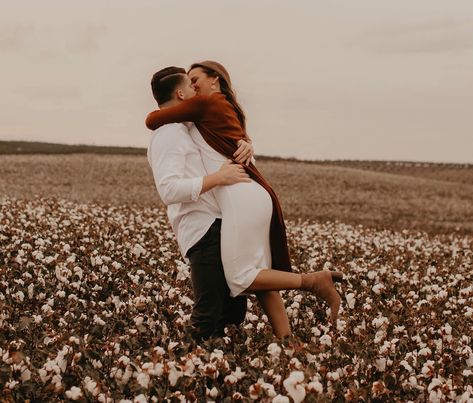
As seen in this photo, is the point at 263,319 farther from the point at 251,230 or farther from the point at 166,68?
the point at 166,68

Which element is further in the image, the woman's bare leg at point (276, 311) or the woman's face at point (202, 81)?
the woman's bare leg at point (276, 311)

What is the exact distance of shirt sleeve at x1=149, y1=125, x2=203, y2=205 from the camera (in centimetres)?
617

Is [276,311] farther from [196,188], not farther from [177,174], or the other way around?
[177,174]

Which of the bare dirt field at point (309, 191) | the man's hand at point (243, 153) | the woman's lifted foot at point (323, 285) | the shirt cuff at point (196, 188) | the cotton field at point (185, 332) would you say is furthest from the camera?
the bare dirt field at point (309, 191)

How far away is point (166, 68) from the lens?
6.51m

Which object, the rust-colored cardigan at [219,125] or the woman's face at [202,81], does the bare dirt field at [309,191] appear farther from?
the woman's face at [202,81]

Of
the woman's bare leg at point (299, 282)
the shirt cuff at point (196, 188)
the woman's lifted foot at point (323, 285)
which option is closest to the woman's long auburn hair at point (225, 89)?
the shirt cuff at point (196, 188)

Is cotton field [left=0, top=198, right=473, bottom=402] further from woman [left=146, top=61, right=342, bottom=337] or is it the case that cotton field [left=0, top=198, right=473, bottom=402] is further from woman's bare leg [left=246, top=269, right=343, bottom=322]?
woman [left=146, top=61, right=342, bottom=337]

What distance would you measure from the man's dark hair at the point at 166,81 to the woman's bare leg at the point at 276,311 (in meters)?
1.90

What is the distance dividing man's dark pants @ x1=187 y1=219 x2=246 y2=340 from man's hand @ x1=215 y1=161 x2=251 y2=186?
43 centimetres

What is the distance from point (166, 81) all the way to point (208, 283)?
172 centimetres

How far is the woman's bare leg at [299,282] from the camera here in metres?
6.46

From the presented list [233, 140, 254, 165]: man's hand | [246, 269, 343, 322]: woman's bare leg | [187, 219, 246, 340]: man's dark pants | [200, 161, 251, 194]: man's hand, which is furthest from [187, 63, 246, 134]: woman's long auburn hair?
[246, 269, 343, 322]: woman's bare leg

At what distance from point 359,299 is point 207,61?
4160 millimetres
